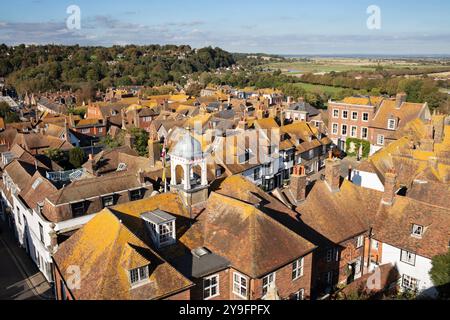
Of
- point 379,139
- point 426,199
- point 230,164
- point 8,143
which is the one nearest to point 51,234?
point 230,164

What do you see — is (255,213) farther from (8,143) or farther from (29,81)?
(29,81)

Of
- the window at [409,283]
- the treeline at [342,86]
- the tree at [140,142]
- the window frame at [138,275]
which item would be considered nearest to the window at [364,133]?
the treeline at [342,86]

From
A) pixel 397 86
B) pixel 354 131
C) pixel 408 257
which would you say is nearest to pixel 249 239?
pixel 408 257

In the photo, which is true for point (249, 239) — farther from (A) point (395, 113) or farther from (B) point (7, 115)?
(B) point (7, 115)

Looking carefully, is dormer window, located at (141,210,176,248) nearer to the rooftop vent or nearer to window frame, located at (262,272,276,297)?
the rooftop vent

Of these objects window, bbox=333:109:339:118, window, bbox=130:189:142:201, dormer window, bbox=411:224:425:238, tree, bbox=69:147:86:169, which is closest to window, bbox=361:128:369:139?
window, bbox=333:109:339:118

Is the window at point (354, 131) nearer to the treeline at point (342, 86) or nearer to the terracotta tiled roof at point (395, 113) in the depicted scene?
the terracotta tiled roof at point (395, 113)
